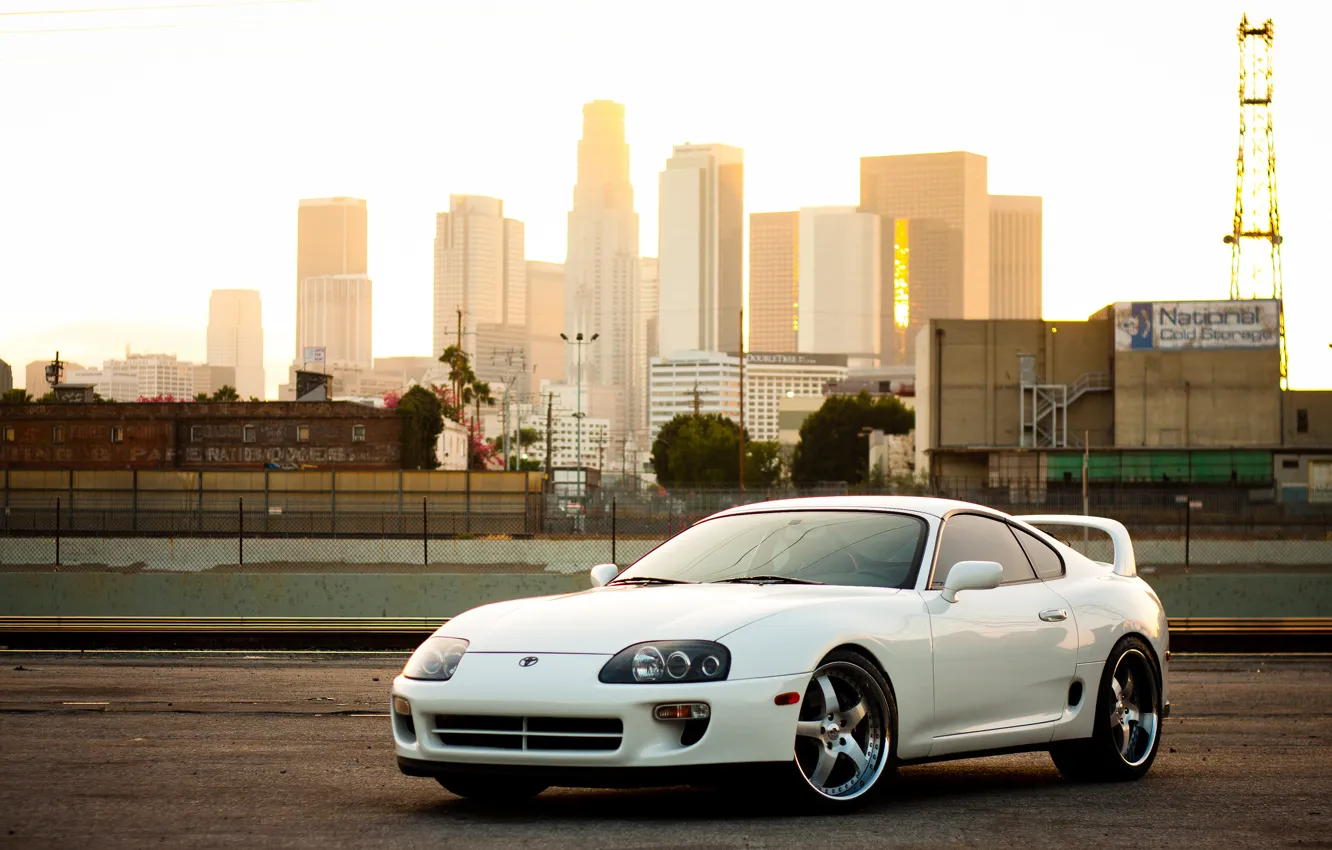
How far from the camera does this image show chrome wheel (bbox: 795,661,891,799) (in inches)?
259

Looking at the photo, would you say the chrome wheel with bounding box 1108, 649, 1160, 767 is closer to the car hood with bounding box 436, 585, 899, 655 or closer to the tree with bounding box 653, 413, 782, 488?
the car hood with bounding box 436, 585, 899, 655

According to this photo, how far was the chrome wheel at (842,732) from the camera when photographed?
658 cm

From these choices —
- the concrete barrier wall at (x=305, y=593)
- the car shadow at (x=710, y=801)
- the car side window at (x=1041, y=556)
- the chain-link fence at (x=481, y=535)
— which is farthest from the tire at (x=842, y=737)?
the chain-link fence at (x=481, y=535)

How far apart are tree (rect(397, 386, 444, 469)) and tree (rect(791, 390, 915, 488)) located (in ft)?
165

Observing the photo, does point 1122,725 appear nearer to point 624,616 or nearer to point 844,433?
point 624,616

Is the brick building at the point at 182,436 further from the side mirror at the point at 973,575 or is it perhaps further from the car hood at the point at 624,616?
the side mirror at the point at 973,575

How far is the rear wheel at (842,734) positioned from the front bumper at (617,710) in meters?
0.17

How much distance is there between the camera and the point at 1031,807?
713cm

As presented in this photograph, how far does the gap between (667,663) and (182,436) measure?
8250 cm

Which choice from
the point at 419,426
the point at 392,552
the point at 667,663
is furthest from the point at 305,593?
the point at 419,426

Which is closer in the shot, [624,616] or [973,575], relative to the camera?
[624,616]

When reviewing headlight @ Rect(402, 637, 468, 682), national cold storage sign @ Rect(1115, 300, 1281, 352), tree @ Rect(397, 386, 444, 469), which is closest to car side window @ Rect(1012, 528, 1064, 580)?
headlight @ Rect(402, 637, 468, 682)

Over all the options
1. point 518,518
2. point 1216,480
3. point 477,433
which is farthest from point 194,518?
point 477,433

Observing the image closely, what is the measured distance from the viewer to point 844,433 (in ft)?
456
